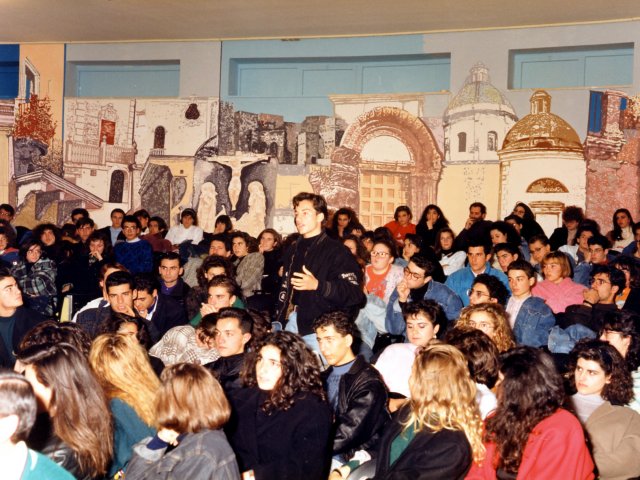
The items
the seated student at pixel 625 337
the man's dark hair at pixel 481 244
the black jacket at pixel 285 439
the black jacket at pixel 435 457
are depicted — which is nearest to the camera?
the black jacket at pixel 435 457

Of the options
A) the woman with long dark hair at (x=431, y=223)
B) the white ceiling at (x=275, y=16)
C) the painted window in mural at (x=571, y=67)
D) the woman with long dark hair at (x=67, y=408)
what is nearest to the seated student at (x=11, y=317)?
the woman with long dark hair at (x=67, y=408)

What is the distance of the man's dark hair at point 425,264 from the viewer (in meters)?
6.70

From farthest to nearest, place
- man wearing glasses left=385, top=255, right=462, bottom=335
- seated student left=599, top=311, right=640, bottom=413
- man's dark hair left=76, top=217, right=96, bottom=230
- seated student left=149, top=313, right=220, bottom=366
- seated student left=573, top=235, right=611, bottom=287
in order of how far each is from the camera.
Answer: man's dark hair left=76, top=217, right=96, bottom=230
seated student left=573, top=235, right=611, bottom=287
man wearing glasses left=385, top=255, right=462, bottom=335
seated student left=149, top=313, right=220, bottom=366
seated student left=599, top=311, right=640, bottom=413

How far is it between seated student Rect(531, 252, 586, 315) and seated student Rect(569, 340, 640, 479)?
261 cm

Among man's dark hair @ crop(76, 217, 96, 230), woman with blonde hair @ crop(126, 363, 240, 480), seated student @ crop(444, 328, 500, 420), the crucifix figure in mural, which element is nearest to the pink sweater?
seated student @ crop(444, 328, 500, 420)

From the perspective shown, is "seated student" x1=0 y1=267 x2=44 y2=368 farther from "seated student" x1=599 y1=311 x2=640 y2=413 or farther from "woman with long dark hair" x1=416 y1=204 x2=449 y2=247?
"woman with long dark hair" x1=416 y1=204 x2=449 y2=247

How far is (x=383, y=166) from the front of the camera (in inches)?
486

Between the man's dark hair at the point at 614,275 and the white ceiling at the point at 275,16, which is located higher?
the white ceiling at the point at 275,16

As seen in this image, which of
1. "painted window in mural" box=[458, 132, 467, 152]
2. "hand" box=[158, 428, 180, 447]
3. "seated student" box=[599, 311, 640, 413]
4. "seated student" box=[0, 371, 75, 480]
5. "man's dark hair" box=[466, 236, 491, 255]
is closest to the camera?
"seated student" box=[0, 371, 75, 480]

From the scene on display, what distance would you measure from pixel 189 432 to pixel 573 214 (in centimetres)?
828

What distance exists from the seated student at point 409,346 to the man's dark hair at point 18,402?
3052 millimetres

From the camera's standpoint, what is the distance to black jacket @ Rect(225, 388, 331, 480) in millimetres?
3869

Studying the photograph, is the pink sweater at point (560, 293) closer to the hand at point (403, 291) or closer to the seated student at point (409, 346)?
the hand at point (403, 291)

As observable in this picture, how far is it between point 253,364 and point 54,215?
10.2 metres
